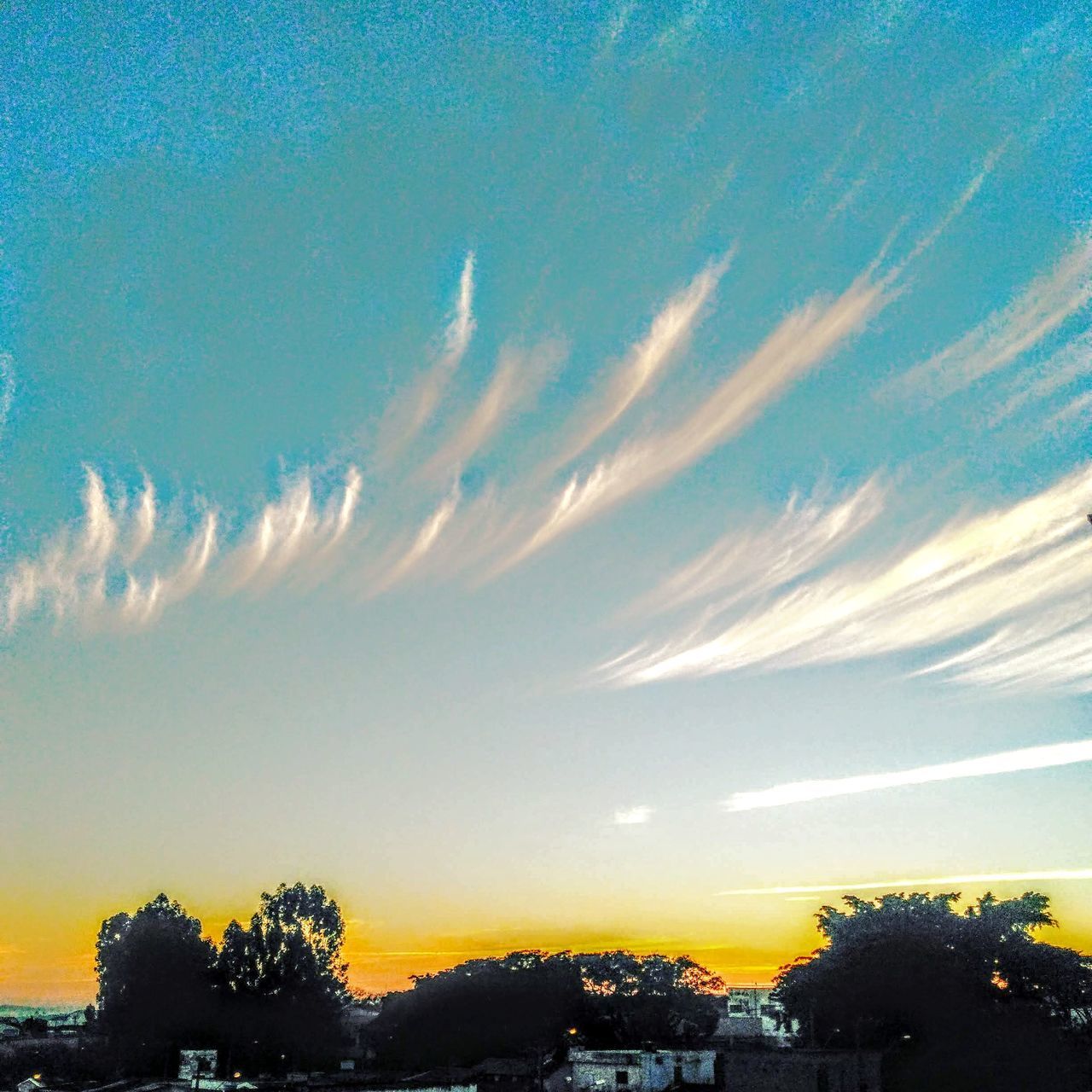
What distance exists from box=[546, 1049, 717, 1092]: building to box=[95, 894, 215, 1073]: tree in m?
35.9

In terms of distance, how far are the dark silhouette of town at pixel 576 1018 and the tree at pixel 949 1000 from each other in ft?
0.52

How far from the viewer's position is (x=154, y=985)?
277ft

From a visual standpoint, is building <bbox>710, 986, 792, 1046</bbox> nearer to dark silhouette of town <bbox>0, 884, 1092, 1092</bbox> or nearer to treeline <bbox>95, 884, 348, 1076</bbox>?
dark silhouette of town <bbox>0, 884, 1092, 1092</bbox>

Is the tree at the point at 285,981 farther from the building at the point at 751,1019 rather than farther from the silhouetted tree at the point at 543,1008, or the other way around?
the building at the point at 751,1019

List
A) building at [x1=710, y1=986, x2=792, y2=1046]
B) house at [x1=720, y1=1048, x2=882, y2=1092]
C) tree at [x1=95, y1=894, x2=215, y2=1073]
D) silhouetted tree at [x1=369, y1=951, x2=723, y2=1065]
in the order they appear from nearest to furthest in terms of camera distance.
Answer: house at [x1=720, y1=1048, x2=882, y2=1092]
tree at [x1=95, y1=894, x2=215, y2=1073]
silhouetted tree at [x1=369, y1=951, x2=723, y2=1065]
building at [x1=710, y1=986, x2=792, y2=1046]

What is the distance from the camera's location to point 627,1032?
3895 inches

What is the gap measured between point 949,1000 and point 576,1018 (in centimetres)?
4128

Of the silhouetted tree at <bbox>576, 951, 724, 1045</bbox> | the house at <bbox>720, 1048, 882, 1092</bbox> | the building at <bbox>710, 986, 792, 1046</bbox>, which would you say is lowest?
the building at <bbox>710, 986, 792, 1046</bbox>

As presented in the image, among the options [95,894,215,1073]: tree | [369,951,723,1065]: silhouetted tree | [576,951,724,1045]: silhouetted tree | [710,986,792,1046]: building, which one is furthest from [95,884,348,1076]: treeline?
[710,986,792,1046]: building

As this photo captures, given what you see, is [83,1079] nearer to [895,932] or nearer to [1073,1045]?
[895,932]

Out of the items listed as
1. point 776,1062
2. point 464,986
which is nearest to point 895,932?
point 776,1062

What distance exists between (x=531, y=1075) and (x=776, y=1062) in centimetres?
2906

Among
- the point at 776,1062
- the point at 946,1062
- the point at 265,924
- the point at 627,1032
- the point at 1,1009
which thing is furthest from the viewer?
the point at 1,1009

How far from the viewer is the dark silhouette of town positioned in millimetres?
68562
